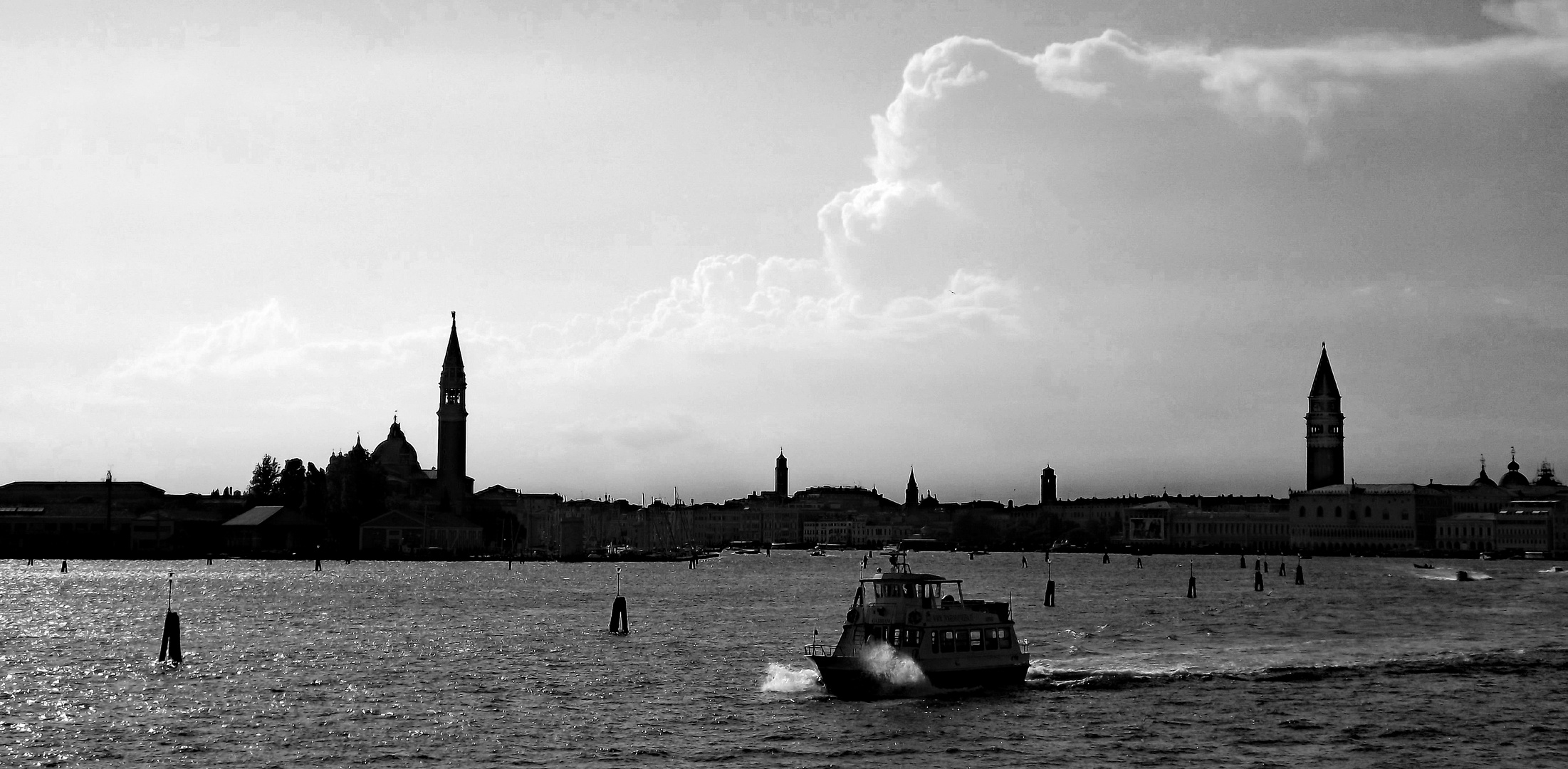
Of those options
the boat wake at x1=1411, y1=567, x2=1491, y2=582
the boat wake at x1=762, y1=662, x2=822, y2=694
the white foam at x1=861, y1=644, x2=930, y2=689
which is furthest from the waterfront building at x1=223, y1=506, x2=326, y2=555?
the white foam at x1=861, y1=644, x2=930, y2=689

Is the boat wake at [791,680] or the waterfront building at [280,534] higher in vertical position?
the waterfront building at [280,534]

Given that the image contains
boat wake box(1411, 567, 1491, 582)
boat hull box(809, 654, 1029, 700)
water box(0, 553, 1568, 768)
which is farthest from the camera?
boat wake box(1411, 567, 1491, 582)

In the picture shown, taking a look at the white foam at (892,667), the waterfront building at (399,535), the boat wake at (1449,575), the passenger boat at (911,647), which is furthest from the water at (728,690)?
the waterfront building at (399,535)

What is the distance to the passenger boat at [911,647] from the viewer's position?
45.2m

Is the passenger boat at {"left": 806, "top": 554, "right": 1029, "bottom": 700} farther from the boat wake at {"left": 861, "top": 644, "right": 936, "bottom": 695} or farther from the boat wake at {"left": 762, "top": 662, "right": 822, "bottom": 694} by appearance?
the boat wake at {"left": 762, "top": 662, "right": 822, "bottom": 694}

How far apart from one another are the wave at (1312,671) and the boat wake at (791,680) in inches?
248

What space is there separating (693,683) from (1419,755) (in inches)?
822

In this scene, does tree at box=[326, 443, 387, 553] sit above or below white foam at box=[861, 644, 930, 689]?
above

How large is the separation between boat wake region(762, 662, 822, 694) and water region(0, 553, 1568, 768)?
0.16 meters

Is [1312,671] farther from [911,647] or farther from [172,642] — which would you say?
[172,642]

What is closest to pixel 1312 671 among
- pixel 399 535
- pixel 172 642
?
pixel 172 642

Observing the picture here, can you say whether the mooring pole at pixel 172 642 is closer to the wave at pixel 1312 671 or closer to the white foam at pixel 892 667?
the white foam at pixel 892 667

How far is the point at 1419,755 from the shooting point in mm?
38688

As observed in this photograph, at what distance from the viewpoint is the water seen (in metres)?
38.3
